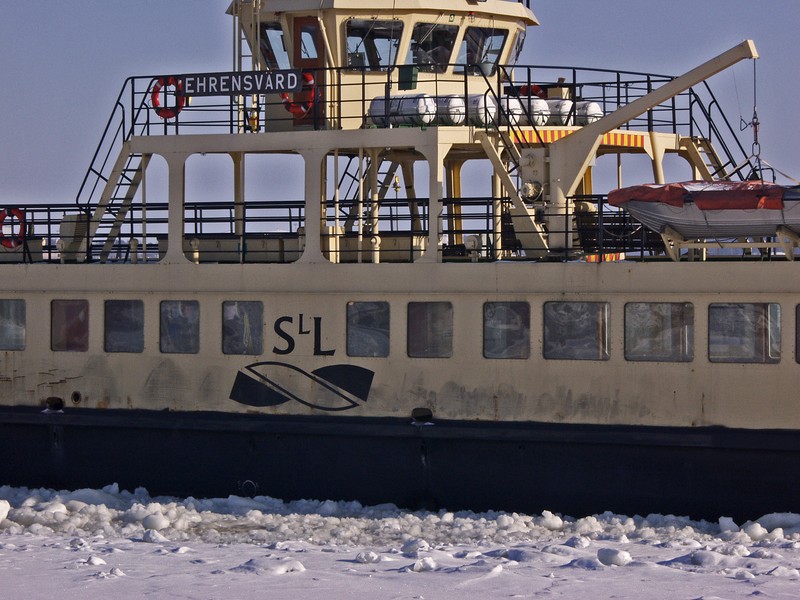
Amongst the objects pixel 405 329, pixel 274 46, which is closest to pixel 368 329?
pixel 405 329

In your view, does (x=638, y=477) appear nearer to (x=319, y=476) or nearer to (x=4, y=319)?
(x=319, y=476)

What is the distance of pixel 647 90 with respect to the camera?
56.7 feet

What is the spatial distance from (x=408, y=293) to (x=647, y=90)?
478 centimetres

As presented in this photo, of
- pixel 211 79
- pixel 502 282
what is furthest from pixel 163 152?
pixel 502 282

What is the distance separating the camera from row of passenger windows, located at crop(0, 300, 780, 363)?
14.0 m

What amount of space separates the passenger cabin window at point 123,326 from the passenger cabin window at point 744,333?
6505 mm

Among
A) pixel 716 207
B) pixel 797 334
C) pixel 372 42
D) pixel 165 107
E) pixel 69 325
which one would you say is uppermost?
pixel 372 42

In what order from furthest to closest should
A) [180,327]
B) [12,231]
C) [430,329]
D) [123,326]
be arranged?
[12,231] < [123,326] < [180,327] < [430,329]

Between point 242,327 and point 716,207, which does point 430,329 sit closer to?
point 242,327

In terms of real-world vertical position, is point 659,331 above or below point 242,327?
below

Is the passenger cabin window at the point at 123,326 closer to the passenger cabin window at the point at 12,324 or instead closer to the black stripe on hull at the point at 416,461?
the black stripe on hull at the point at 416,461

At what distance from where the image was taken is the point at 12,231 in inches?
674

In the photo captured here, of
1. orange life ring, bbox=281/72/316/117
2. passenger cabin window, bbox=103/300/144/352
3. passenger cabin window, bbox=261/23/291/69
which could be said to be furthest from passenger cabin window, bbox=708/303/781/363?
passenger cabin window, bbox=261/23/291/69

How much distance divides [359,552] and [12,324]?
19.7 feet
